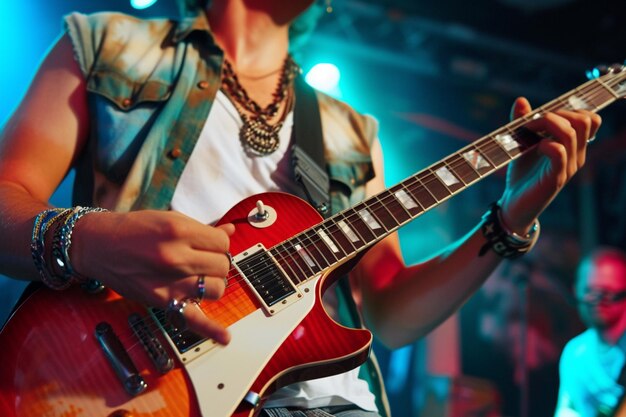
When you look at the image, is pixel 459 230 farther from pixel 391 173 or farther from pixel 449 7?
pixel 449 7

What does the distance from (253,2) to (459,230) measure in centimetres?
454

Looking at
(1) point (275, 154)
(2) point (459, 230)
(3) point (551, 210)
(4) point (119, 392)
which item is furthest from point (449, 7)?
(4) point (119, 392)

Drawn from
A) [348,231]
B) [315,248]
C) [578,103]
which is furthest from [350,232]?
[578,103]

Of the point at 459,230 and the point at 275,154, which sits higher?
the point at 275,154

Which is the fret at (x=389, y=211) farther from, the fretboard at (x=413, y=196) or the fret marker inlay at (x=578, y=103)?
the fret marker inlay at (x=578, y=103)

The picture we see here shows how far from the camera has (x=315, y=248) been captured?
131cm

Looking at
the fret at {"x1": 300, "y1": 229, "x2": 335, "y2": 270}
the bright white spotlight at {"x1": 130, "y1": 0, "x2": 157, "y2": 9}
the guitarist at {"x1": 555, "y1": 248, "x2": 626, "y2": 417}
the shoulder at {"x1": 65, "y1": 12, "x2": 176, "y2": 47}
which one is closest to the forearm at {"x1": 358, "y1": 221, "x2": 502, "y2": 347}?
the fret at {"x1": 300, "y1": 229, "x2": 335, "y2": 270}

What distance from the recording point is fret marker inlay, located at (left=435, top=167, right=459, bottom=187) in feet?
5.08

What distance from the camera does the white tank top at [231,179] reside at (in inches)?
54.5

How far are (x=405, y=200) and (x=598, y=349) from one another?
2664 mm

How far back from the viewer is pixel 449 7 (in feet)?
17.0

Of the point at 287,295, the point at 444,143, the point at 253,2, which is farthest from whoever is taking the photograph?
the point at 444,143

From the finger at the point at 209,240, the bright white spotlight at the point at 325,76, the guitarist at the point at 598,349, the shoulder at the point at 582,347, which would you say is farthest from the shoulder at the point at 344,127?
the shoulder at the point at 582,347

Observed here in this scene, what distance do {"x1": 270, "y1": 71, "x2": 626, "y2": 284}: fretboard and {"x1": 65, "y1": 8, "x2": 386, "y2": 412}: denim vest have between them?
290 millimetres
